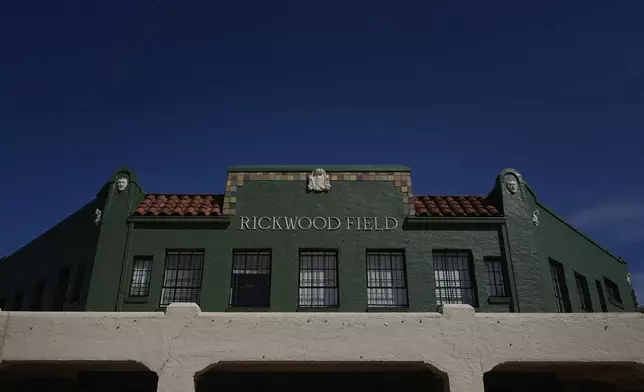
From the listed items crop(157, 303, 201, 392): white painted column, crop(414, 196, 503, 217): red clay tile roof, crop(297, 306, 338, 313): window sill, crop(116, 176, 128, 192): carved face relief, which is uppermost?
crop(116, 176, 128, 192): carved face relief

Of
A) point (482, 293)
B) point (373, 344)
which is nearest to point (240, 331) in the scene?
point (373, 344)

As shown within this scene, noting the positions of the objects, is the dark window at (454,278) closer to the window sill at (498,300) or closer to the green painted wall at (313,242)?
the green painted wall at (313,242)

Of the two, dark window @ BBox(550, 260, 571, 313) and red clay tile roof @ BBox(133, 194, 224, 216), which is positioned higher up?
red clay tile roof @ BBox(133, 194, 224, 216)

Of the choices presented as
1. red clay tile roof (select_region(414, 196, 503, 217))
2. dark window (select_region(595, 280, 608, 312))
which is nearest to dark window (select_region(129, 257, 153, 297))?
red clay tile roof (select_region(414, 196, 503, 217))

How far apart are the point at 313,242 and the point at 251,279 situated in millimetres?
2238

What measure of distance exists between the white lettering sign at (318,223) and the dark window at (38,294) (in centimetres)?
818

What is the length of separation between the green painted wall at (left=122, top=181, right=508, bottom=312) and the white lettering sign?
0.15 meters

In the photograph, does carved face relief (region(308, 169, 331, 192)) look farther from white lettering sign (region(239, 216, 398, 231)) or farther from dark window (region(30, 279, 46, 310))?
dark window (region(30, 279, 46, 310))

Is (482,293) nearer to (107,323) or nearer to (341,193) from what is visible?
(341,193)

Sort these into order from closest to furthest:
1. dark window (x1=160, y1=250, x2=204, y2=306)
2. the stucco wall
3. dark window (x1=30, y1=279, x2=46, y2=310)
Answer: dark window (x1=160, y1=250, x2=204, y2=306) → the stucco wall → dark window (x1=30, y1=279, x2=46, y2=310)

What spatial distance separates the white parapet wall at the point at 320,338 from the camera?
42.2 ft

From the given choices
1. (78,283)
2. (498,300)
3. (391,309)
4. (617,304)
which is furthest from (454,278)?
(78,283)

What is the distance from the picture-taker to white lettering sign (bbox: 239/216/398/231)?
19.7m

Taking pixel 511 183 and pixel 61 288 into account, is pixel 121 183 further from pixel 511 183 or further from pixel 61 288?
pixel 511 183
